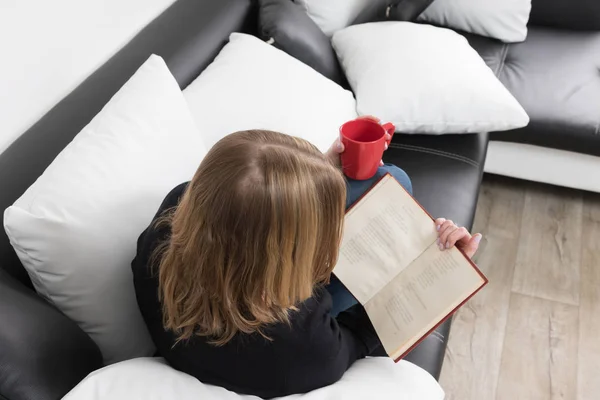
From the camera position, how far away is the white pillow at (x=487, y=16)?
208 centimetres

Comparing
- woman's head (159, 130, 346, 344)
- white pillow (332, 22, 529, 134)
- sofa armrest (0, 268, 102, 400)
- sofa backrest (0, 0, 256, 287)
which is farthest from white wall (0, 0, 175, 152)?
white pillow (332, 22, 529, 134)

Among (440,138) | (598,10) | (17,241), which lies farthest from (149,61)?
(598,10)

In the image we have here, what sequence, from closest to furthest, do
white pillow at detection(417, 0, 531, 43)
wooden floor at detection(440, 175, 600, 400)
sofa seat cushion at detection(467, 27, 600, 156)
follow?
wooden floor at detection(440, 175, 600, 400), sofa seat cushion at detection(467, 27, 600, 156), white pillow at detection(417, 0, 531, 43)

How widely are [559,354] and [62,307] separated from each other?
1.34 metres

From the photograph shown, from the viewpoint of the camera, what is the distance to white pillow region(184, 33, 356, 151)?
4.46ft

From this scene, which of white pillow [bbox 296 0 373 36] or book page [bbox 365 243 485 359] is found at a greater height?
white pillow [bbox 296 0 373 36]

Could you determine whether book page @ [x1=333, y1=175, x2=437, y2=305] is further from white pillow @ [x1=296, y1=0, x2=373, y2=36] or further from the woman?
white pillow @ [x1=296, y1=0, x2=373, y2=36]

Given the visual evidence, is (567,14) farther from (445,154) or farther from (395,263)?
(395,263)

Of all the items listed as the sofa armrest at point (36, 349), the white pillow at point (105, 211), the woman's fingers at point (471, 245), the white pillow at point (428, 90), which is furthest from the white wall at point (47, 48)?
the woman's fingers at point (471, 245)

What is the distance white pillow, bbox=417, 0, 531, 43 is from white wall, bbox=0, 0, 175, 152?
1.11 meters

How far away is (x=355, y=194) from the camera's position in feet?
3.99

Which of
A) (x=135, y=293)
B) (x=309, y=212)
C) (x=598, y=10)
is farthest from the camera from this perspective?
(x=598, y=10)

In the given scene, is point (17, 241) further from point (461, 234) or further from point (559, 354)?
point (559, 354)

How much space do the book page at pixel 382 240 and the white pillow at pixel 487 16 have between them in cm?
123
